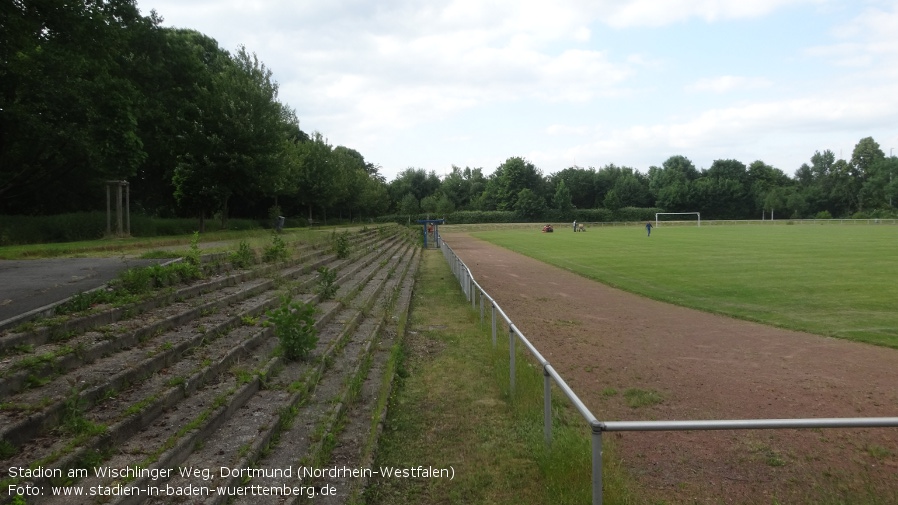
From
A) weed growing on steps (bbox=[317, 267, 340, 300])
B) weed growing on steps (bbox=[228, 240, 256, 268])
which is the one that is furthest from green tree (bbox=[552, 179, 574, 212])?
weed growing on steps (bbox=[228, 240, 256, 268])

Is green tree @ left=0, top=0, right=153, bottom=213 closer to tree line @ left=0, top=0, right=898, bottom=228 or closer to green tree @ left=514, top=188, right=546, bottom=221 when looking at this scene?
tree line @ left=0, top=0, right=898, bottom=228

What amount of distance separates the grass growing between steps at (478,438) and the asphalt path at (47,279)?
422cm

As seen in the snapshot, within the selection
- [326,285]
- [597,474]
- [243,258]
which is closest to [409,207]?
[326,285]

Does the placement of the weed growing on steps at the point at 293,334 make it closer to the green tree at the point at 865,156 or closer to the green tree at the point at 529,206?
the green tree at the point at 529,206

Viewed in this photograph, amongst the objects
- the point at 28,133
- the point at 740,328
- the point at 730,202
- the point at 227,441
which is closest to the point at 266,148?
the point at 28,133

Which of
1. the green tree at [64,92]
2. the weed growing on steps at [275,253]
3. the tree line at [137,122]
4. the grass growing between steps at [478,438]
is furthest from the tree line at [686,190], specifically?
the grass growing between steps at [478,438]

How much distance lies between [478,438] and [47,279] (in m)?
6.98

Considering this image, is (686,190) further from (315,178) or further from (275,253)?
(275,253)

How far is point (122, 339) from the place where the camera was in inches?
234

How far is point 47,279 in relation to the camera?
8703mm

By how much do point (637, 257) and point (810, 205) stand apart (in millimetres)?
95290

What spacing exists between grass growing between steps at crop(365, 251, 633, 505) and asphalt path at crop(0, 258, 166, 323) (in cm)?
422

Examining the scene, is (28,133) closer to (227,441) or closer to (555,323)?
(555,323)

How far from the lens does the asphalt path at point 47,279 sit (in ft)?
22.2
